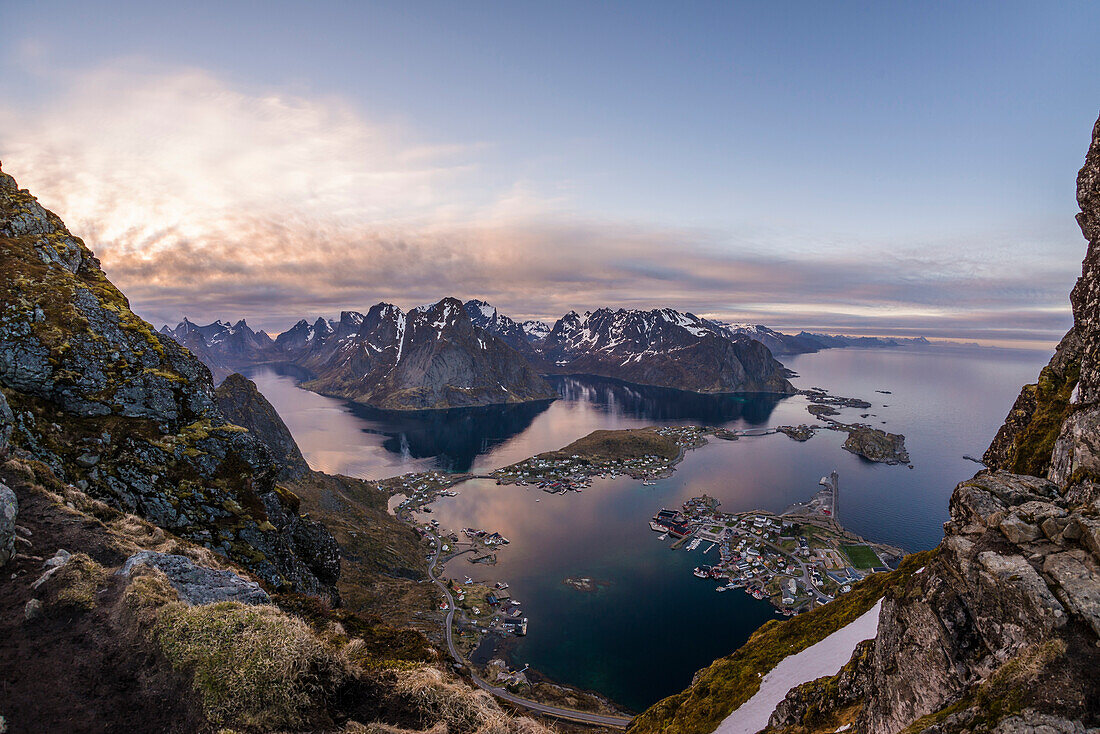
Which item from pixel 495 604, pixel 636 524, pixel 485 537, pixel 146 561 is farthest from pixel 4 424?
pixel 636 524

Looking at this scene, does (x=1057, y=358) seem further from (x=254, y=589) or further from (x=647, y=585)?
(x=647, y=585)

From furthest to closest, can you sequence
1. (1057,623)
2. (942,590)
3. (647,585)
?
(647,585), (942,590), (1057,623)

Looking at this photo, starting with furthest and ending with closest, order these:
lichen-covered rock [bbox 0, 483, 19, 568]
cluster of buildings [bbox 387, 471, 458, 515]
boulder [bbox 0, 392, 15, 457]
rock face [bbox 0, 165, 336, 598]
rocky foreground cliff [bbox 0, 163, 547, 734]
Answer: cluster of buildings [bbox 387, 471, 458, 515] → rock face [bbox 0, 165, 336, 598] → boulder [bbox 0, 392, 15, 457] → lichen-covered rock [bbox 0, 483, 19, 568] → rocky foreground cliff [bbox 0, 163, 547, 734]

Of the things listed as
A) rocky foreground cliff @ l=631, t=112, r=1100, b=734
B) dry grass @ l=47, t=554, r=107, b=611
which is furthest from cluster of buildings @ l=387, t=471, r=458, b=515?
rocky foreground cliff @ l=631, t=112, r=1100, b=734

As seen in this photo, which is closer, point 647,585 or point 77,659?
point 77,659

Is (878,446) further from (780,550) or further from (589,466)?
(589,466)

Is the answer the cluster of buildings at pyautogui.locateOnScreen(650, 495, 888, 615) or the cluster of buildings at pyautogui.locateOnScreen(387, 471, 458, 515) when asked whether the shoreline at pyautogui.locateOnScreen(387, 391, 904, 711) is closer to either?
the cluster of buildings at pyautogui.locateOnScreen(387, 471, 458, 515)

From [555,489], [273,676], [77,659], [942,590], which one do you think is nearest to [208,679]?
[273,676]
